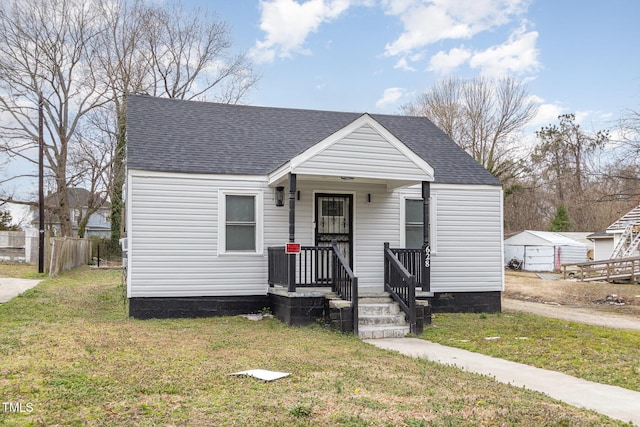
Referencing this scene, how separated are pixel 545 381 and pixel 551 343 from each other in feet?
8.79

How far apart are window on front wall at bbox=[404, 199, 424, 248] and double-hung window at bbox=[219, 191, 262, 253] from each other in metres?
3.33

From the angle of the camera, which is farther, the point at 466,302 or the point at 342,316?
the point at 466,302

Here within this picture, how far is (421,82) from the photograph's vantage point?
40.0 metres

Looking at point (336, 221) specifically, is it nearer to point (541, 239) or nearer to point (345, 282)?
point (345, 282)

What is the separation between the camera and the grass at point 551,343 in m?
6.77

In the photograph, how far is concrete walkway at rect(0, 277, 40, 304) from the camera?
15055mm

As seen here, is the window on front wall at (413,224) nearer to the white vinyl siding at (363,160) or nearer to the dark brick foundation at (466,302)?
the dark brick foundation at (466,302)

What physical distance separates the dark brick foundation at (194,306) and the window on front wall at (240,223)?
105 cm

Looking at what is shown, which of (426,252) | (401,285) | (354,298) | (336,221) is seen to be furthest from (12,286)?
(426,252)

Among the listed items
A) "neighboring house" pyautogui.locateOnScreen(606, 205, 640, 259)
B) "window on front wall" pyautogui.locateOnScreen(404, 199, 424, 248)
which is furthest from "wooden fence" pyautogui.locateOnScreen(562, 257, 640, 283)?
"window on front wall" pyautogui.locateOnScreen(404, 199, 424, 248)

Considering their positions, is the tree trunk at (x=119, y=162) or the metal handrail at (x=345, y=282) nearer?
the metal handrail at (x=345, y=282)

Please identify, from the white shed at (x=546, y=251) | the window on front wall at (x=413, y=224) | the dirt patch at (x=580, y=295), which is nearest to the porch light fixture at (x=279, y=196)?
the window on front wall at (x=413, y=224)

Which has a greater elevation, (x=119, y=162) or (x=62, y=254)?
(x=119, y=162)

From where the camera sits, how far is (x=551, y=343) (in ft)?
28.4
